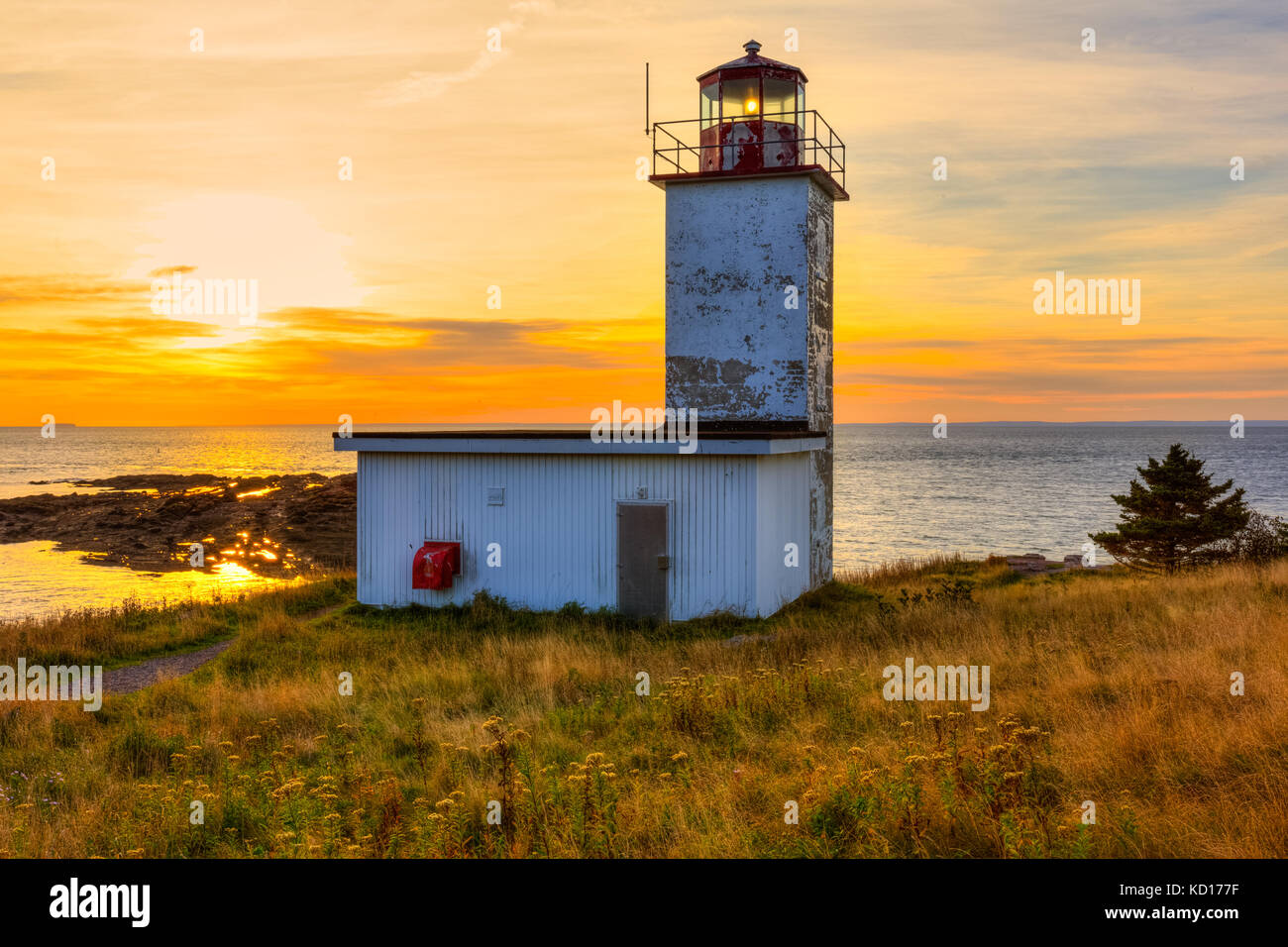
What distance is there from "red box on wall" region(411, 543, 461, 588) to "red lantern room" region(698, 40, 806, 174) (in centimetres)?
920

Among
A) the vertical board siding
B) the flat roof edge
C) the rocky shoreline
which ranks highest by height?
the flat roof edge

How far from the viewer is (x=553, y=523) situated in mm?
15211

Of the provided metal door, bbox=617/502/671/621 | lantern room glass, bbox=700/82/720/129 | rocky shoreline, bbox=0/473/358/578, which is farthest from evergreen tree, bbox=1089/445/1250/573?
rocky shoreline, bbox=0/473/358/578

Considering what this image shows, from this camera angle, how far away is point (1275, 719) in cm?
669

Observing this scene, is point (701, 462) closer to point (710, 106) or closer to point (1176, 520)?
point (710, 106)

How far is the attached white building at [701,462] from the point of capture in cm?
1459

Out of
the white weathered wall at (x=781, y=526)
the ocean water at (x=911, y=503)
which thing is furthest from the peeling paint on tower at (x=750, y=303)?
the ocean water at (x=911, y=503)

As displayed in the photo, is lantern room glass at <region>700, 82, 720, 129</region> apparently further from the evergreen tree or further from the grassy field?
the evergreen tree

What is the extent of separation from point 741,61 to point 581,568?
10.7 metres

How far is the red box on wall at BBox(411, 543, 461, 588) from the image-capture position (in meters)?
15.2

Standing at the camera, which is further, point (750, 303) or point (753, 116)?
point (753, 116)

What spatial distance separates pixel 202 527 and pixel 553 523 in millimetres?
32973

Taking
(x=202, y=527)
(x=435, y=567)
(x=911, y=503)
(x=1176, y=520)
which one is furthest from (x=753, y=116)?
(x=911, y=503)
